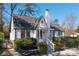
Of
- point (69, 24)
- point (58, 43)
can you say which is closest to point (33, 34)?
point (58, 43)

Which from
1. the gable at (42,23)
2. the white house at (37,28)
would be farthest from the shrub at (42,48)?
the gable at (42,23)

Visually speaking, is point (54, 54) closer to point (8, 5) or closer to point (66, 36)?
point (66, 36)

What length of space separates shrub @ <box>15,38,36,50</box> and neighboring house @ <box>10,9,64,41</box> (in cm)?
5

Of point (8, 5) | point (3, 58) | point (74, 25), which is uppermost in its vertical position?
point (8, 5)

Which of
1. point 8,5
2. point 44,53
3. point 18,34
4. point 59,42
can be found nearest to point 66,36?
point 59,42

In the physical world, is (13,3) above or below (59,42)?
above

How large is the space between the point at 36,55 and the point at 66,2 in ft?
2.41

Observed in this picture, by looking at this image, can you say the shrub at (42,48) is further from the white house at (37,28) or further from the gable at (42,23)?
the gable at (42,23)

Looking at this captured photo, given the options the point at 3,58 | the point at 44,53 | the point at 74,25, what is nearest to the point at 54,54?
the point at 44,53

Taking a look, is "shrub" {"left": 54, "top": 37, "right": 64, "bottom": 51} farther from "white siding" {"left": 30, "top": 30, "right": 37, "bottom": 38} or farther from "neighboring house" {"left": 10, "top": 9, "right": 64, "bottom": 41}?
"white siding" {"left": 30, "top": 30, "right": 37, "bottom": 38}

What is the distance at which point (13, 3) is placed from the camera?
10.1 feet

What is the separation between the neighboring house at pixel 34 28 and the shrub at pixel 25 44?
0.16ft

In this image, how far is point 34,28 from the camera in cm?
308

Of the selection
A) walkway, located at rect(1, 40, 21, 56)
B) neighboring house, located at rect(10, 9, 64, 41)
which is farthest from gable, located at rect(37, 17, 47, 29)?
walkway, located at rect(1, 40, 21, 56)
